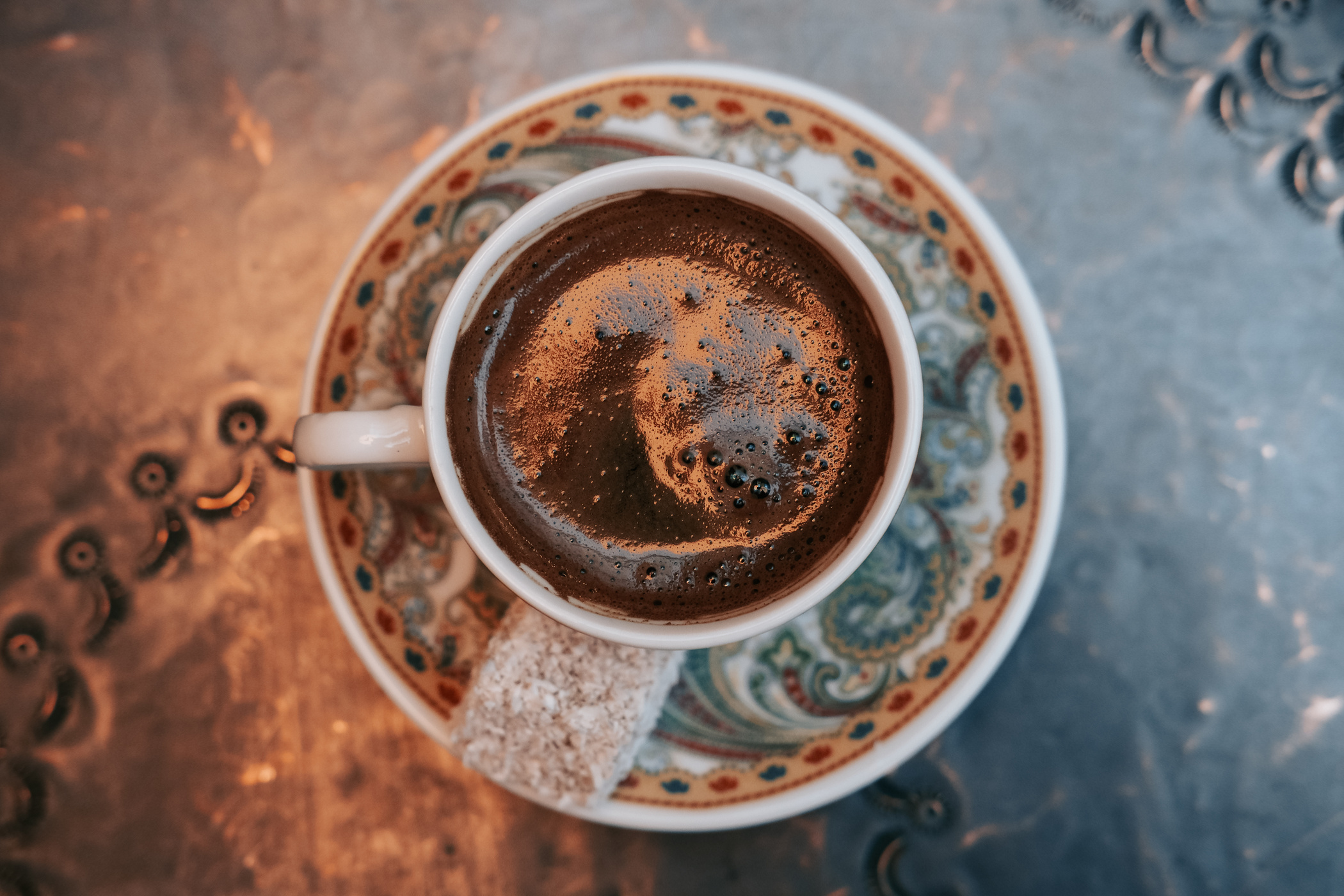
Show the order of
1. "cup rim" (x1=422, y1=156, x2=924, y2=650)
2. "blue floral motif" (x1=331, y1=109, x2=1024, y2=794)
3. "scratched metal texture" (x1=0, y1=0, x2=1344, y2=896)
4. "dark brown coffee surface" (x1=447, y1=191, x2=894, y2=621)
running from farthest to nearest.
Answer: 1. "scratched metal texture" (x1=0, y1=0, x2=1344, y2=896)
2. "blue floral motif" (x1=331, y1=109, x2=1024, y2=794)
3. "dark brown coffee surface" (x1=447, y1=191, x2=894, y2=621)
4. "cup rim" (x1=422, y1=156, x2=924, y2=650)

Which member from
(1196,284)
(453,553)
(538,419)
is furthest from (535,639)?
(1196,284)

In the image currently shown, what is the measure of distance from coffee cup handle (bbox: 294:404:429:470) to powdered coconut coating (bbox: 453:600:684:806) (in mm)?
304

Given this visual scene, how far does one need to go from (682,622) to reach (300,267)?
100cm

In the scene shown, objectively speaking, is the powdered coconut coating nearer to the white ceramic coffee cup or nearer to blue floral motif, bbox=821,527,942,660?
the white ceramic coffee cup

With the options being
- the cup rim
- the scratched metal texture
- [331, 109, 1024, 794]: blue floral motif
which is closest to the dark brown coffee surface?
the cup rim

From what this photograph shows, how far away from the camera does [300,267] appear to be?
146 cm

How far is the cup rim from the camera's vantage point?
2.92ft

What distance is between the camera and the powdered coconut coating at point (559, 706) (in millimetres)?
1085

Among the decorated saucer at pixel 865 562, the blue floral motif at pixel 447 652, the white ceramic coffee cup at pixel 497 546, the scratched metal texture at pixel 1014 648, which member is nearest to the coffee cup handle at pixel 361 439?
the white ceramic coffee cup at pixel 497 546

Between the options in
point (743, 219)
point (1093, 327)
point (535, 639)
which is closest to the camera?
point (743, 219)

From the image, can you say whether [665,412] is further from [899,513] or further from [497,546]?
[899,513]

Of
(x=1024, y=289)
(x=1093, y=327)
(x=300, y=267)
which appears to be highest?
(x=1093, y=327)

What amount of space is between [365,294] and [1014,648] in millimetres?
1244

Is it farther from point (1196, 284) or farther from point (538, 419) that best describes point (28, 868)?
point (1196, 284)
